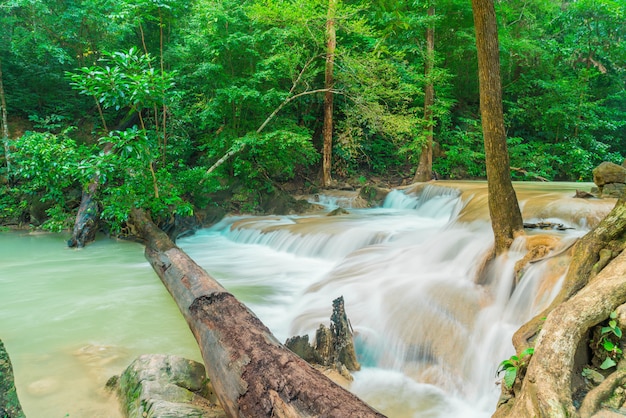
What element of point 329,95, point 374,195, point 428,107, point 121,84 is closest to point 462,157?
point 428,107

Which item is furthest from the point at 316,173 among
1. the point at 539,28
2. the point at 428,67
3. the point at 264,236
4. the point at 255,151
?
the point at 539,28

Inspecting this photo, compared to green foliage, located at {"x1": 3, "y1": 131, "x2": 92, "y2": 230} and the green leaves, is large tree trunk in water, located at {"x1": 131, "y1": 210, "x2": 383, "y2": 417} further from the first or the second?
green foliage, located at {"x1": 3, "y1": 131, "x2": 92, "y2": 230}

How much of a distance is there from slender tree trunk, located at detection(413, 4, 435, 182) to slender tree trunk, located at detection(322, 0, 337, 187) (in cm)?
326

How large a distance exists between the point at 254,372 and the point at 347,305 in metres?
2.81

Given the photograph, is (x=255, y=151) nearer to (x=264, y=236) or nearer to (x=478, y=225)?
(x=264, y=236)

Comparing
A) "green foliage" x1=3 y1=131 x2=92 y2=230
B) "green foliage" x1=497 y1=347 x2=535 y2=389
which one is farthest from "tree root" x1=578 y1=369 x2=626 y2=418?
"green foliage" x1=3 y1=131 x2=92 y2=230

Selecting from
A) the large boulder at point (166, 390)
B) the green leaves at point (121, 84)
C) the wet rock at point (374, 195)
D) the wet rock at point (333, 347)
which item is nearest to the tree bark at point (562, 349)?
the wet rock at point (333, 347)

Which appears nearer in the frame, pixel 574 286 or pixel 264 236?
pixel 574 286

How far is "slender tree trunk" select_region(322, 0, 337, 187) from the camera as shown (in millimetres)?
11422

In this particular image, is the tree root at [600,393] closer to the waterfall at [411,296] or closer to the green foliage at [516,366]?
the green foliage at [516,366]

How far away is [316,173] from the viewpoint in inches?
620

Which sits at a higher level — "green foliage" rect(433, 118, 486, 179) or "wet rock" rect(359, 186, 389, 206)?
"green foliage" rect(433, 118, 486, 179)

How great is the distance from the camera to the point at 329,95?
13.9 m

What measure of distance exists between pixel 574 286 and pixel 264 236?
740cm
